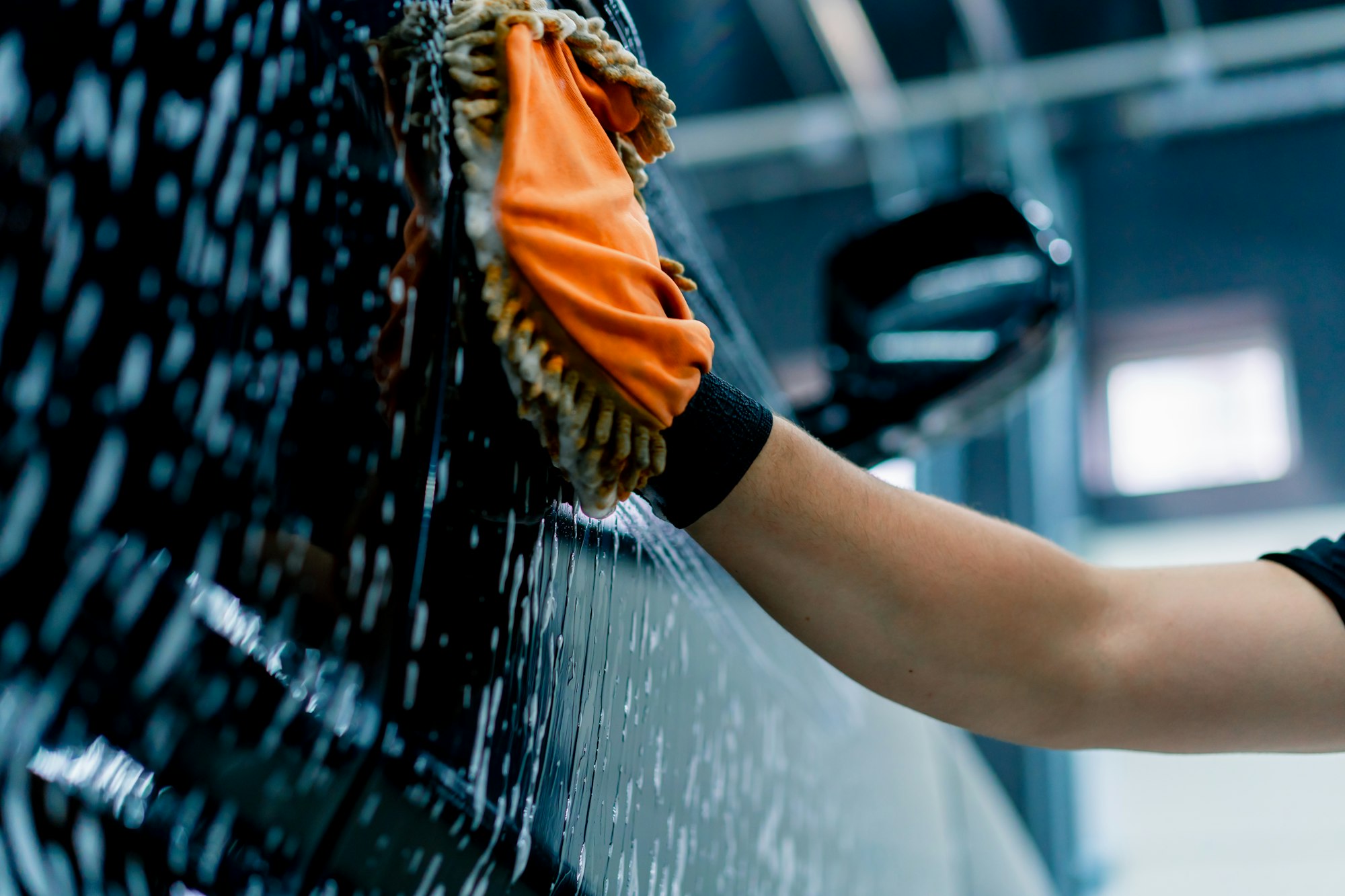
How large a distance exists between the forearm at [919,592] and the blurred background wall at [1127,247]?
319cm

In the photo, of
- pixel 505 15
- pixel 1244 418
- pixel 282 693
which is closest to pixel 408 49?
pixel 505 15

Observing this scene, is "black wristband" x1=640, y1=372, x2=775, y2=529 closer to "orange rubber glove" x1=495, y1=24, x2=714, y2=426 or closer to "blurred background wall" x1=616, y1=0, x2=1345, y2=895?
"orange rubber glove" x1=495, y1=24, x2=714, y2=426

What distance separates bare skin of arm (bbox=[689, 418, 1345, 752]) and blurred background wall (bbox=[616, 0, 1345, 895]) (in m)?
3.15

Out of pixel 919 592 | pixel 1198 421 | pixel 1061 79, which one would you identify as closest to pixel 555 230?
pixel 919 592

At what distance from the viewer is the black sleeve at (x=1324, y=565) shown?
605 millimetres

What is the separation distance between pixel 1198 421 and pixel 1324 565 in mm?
4488

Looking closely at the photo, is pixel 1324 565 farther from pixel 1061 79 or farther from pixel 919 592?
pixel 1061 79

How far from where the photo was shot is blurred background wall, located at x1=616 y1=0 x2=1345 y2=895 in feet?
13.1

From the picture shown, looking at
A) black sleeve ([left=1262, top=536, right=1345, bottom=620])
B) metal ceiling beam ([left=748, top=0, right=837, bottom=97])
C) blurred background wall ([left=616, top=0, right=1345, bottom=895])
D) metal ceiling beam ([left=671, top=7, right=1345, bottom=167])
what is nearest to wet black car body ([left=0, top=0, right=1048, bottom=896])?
black sleeve ([left=1262, top=536, right=1345, bottom=620])

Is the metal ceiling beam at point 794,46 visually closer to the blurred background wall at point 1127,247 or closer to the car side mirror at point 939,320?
the blurred background wall at point 1127,247

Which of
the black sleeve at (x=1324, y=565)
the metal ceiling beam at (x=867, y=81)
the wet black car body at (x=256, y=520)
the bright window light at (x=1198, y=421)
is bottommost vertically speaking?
the wet black car body at (x=256, y=520)

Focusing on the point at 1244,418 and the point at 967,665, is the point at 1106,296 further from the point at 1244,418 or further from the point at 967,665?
the point at 967,665

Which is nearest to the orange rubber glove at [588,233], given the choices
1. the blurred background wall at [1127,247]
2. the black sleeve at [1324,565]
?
the black sleeve at [1324,565]

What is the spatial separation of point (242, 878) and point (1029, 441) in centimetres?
402
